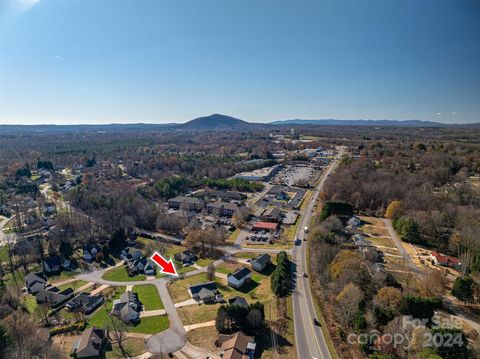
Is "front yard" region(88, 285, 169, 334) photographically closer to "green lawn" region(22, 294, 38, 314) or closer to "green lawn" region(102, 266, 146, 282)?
"green lawn" region(102, 266, 146, 282)

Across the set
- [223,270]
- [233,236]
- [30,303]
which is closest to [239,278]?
[223,270]

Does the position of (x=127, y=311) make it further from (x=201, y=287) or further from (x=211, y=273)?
(x=211, y=273)

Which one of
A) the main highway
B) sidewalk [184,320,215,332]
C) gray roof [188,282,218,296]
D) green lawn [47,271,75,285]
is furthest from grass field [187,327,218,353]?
green lawn [47,271,75,285]

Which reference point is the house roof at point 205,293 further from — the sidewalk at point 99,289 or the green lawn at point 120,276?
the sidewalk at point 99,289

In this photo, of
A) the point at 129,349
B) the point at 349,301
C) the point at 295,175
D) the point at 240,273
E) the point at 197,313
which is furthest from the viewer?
the point at 295,175

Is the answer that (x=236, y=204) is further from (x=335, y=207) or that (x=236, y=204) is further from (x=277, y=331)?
(x=277, y=331)

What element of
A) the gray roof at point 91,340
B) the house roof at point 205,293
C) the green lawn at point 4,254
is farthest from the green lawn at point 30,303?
the house roof at point 205,293

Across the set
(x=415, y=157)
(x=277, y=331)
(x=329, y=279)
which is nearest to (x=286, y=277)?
(x=329, y=279)

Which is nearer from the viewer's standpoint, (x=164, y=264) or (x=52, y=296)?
(x=52, y=296)
